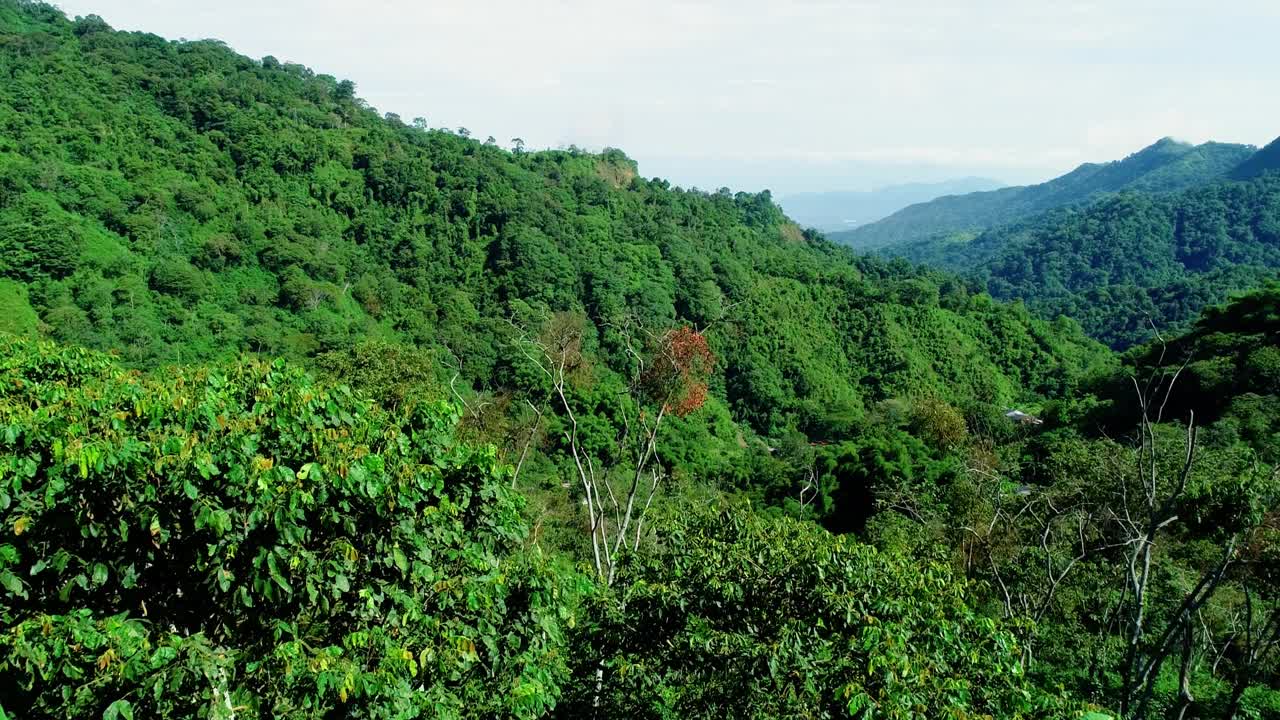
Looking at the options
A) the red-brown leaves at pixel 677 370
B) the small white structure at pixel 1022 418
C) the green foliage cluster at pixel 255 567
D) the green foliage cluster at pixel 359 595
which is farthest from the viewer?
the small white structure at pixel 1022 418

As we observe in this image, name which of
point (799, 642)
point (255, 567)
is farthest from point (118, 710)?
point (799, 642)

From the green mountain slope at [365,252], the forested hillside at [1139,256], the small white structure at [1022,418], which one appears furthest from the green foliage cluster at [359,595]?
the forested hillside at [1139,256]

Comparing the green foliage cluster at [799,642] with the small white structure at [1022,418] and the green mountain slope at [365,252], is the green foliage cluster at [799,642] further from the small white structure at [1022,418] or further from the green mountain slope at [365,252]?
the small white structure at [1022,418]

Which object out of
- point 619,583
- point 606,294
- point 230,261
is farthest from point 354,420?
point 606,294

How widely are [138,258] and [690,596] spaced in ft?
130

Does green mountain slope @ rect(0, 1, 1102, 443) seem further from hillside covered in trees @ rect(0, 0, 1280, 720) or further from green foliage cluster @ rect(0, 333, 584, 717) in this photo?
green foliage cluster @ rect(0, 333, 584, 717)

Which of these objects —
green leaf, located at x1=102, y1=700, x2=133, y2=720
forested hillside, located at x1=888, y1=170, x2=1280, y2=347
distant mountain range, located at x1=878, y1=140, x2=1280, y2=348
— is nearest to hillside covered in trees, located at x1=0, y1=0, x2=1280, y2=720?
green leaf, located at x1=102, y1=700, x2=133, y2=720

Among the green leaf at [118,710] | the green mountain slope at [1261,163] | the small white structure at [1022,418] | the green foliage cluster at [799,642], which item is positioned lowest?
the small white structure at [1022,418]

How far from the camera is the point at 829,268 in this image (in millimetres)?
68750

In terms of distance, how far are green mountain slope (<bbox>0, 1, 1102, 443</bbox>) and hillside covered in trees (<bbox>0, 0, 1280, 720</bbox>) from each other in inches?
13.5

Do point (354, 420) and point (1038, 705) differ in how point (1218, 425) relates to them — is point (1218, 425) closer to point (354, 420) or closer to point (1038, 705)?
point (1038, 705)

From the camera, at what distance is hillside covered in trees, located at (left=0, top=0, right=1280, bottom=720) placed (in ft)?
13.4

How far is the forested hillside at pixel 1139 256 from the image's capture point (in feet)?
245

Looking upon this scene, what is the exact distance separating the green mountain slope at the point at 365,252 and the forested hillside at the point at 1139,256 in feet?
70.5
